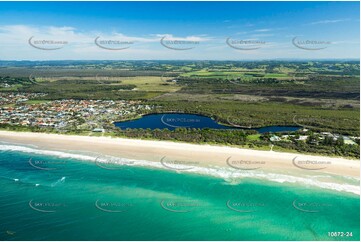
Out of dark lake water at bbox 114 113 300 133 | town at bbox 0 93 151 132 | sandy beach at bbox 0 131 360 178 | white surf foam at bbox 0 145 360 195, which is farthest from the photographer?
town at bbox 0 93 151 132

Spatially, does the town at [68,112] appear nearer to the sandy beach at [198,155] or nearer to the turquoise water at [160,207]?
the sandy beach at [198,155]

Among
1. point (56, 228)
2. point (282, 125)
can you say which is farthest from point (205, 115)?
point (56, 228)

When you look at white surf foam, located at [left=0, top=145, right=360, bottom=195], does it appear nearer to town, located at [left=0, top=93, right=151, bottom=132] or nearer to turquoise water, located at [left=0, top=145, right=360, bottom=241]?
turquoise water, located at [left=0, top=145, right=360, bottom=241]

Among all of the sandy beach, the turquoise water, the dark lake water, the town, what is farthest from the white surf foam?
the dark lake water

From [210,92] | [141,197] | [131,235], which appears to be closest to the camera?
[131,235]

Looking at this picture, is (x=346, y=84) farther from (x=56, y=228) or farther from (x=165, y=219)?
(x=56, y=228)

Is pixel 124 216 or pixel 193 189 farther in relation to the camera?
pixel 193 189

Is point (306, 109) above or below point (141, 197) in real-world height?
above
